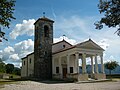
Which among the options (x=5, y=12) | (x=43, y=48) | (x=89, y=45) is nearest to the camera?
(x=5, y=12)

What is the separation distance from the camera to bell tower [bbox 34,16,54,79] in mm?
35594

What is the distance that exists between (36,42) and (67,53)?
805 centimetres

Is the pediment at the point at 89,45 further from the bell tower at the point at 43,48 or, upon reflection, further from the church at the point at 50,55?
A: the bell tower at the point at 43,48

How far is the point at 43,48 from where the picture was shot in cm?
3631

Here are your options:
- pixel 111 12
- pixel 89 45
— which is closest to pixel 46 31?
pixel 89 45

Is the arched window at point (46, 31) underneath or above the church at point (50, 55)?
above

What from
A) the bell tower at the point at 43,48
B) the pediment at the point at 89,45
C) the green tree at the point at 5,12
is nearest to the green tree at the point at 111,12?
the green tree at the point at 5,12

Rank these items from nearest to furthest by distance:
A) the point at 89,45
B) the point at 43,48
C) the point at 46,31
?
the point at 89,45 < the point at 43,48 < the point at 46,31

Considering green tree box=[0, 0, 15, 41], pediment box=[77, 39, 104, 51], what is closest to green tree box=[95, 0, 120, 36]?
green tree box=[0, 0, 15, 41]

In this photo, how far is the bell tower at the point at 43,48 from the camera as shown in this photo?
35.6 metres

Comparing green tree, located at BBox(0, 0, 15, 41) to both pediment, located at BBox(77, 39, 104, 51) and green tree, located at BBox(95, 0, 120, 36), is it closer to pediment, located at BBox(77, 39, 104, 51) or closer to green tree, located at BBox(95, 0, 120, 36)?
green tree, located at BBox(95, 0, 120, 36)

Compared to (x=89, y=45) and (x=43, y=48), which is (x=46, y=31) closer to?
(x=43, y=48)

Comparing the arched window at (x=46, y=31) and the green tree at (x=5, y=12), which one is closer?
the green tree at (x=5, y=12)

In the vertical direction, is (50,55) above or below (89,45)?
below
